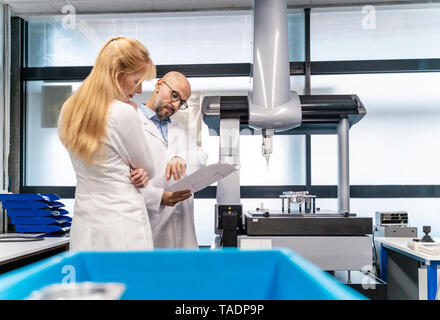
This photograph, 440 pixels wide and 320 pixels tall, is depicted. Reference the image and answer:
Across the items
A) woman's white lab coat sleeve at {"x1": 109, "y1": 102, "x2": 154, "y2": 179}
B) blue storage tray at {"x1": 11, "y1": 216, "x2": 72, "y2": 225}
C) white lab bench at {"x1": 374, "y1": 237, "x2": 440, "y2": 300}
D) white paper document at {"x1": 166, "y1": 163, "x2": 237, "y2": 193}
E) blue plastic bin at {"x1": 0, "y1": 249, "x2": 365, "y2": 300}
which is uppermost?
woman's white lab coat sleeve at {"x1": 109, "y1": 102, "x2": 154, "y2": 179}

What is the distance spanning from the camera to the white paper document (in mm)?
972

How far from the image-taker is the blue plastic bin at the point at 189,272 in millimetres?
319

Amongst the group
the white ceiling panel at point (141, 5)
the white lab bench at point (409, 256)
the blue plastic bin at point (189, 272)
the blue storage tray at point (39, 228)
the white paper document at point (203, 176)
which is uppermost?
the white ceiling panel at point (141, 5)

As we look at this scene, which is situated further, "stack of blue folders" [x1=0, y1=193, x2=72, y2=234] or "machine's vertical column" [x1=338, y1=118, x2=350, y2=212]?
"stack of blue folders" [x1=0, y1=193, x2=72, y2=234]

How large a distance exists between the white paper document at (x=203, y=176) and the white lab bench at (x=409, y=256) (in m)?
0.90

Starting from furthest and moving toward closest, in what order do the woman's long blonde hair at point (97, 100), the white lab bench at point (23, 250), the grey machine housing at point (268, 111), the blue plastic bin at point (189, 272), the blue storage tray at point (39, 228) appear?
the blue storage tray at point (39, 228)
the grey machine housing at point (268, 111)
the white lab bench at point (23, 250)
the woman's long blonde hair at point (97, 100)
the blue plastic bin at point (189, 272)

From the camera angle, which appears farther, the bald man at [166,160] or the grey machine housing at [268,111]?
the grey machine housing at [268,111]

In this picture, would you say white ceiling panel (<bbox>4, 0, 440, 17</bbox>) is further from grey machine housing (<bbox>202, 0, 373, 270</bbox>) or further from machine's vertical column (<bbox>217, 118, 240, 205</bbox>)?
machine's vertical column (<bbox>217, 118, 240, 205</bbox>)

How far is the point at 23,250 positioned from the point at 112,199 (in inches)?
25.0

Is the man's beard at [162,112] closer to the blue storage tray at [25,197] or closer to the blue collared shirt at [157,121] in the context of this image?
the blue collared shirt at [157,121]

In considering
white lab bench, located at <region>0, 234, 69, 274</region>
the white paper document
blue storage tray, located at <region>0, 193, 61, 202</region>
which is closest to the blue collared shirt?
the white paper document

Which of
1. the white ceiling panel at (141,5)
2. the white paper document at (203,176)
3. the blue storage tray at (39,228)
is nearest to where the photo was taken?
the white paper document at (203,176)
